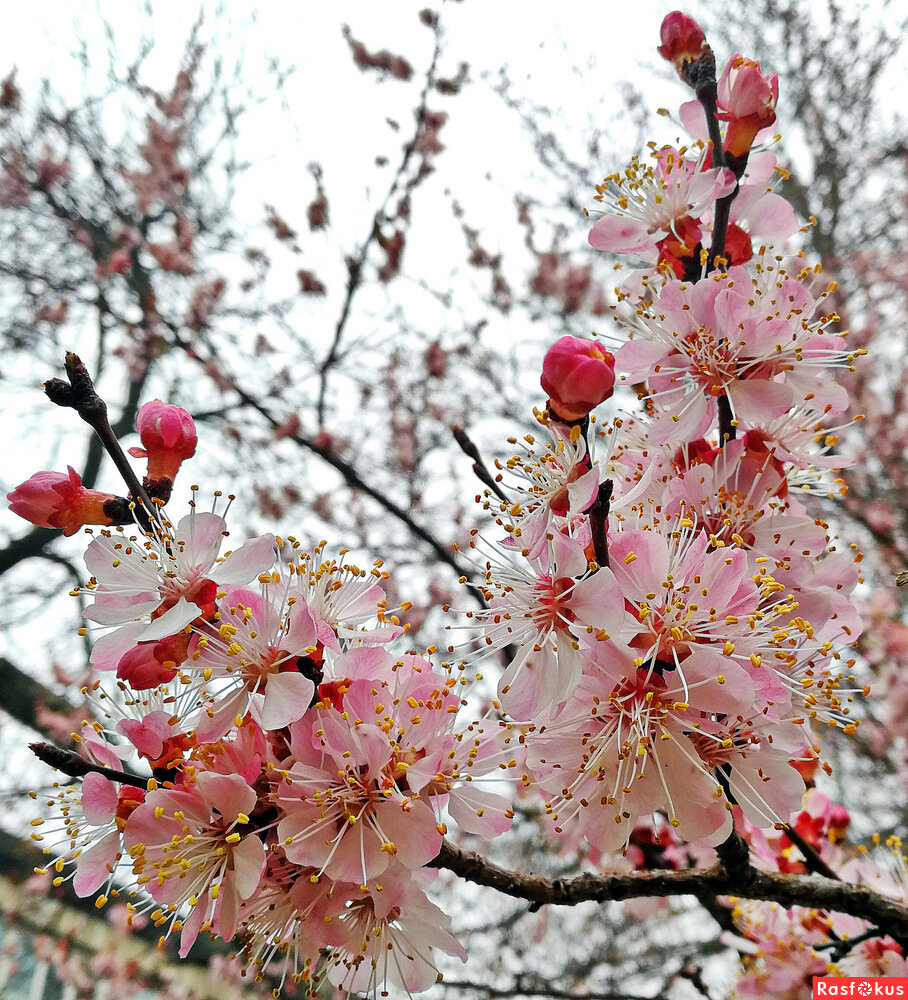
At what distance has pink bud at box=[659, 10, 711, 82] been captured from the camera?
137 cm

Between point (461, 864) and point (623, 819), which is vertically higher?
point (623, 819)

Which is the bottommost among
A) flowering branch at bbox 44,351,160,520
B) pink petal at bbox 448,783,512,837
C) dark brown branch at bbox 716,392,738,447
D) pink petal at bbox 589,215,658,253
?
pink petal at bbox 448,783,512,837

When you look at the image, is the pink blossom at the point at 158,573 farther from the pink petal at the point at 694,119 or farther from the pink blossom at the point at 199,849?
the pink petal at the point at 694,119

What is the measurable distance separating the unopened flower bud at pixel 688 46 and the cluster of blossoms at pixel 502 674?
0.44 metres

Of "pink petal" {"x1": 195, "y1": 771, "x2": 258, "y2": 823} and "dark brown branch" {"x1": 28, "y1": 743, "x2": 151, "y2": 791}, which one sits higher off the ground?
"pink petal" {"x1": 195, "y1": 771, "x2": 258, "y2": 823}

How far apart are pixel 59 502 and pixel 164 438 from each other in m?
0.17

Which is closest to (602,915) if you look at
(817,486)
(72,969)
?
(72,969)

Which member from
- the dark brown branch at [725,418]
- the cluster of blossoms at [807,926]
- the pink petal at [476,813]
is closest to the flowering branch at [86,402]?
the pink petal at [476,813]

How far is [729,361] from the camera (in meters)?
1.18

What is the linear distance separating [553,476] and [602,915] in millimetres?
4877

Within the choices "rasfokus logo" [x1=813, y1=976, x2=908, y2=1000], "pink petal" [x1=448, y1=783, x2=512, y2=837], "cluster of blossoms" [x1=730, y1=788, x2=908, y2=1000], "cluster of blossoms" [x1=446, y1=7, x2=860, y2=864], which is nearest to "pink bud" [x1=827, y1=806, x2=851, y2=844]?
"cluster of blossoms" [x1=730, y1=788, x2=908, y2=1000]

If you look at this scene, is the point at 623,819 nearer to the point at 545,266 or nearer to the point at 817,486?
the point at 817,486

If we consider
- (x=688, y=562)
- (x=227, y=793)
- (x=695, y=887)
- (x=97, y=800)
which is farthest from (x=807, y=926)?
(x=97, y=800)

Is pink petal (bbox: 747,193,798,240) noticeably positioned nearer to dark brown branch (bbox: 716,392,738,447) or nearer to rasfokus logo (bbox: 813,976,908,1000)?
dark brown branch (bbox: 716,392,738,447)
